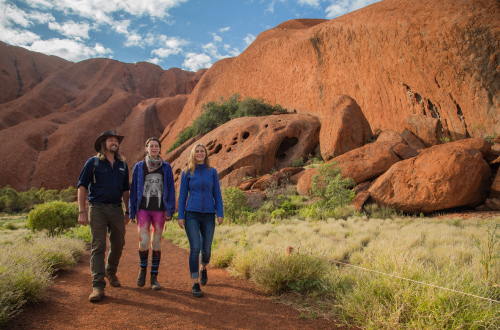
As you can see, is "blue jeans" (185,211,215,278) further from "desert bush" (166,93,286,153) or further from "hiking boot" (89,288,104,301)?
"desert bush" (166,93,286,153)

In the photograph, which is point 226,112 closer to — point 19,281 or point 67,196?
point 67,196

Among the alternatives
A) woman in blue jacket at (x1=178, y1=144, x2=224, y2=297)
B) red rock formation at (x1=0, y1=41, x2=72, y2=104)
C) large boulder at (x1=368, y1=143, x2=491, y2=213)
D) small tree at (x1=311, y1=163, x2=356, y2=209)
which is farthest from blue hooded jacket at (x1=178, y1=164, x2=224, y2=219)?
red rock formation at (x1=0, y1=41, x2=72, y2=104)

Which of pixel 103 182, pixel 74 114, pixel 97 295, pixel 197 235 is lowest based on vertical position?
pixel 97 295

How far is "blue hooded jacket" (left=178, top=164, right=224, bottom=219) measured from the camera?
4.30 metres

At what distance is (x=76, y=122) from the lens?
153ft

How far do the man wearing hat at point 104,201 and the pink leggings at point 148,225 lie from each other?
29cm

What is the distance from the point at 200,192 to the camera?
4.37 m

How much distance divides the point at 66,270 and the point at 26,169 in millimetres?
40638

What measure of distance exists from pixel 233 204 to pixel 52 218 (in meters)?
7.01

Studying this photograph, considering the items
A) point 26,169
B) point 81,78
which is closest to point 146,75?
point 81,78

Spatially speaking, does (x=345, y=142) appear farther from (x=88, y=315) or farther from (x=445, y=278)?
(x=88, y=315)

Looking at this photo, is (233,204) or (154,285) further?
(233,204)

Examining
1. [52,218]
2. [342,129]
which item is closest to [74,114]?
[52,218]

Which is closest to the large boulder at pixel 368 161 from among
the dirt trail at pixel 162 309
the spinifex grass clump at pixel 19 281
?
the dirt trail at pixel 162 309
